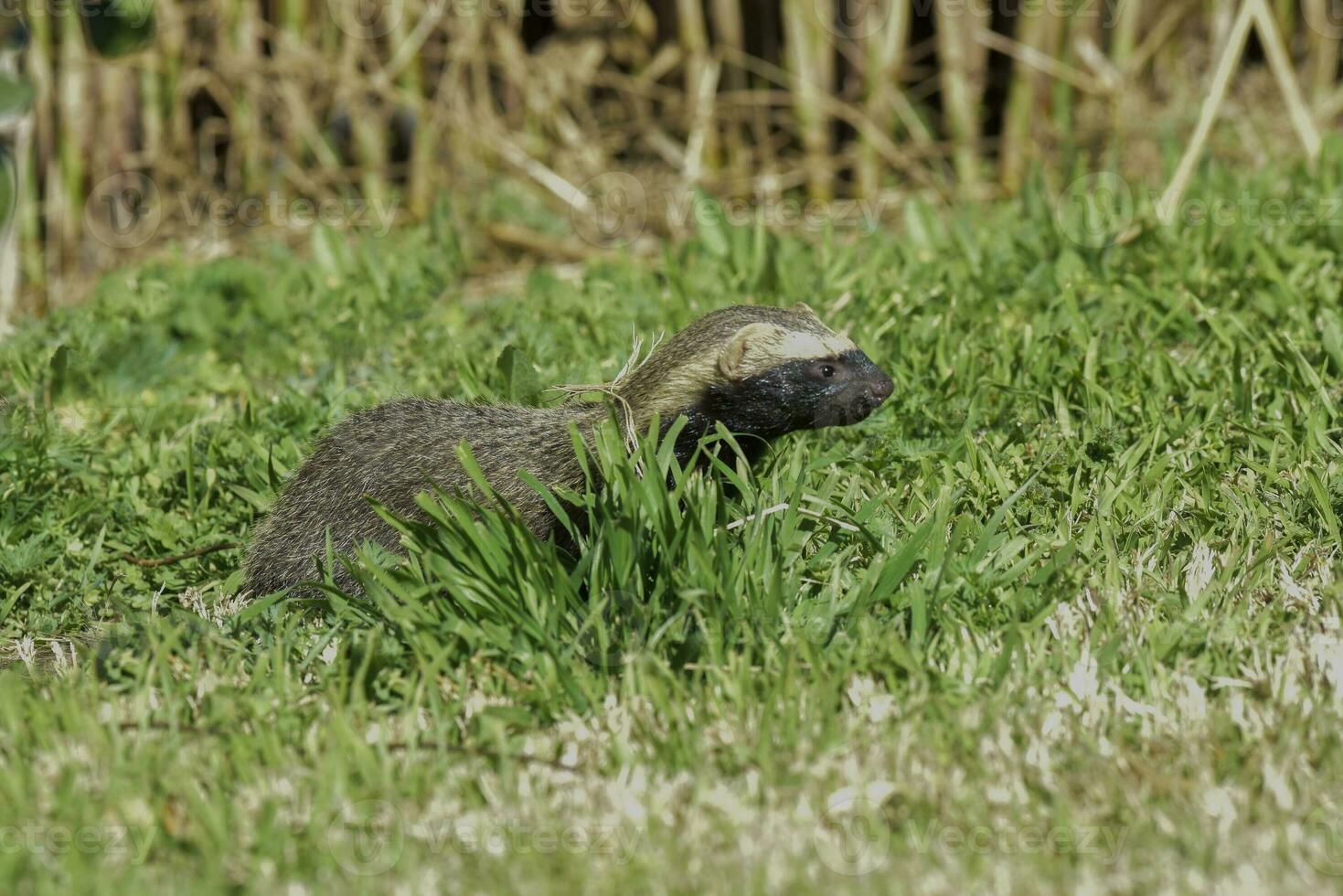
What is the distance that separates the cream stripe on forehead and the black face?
0.02m

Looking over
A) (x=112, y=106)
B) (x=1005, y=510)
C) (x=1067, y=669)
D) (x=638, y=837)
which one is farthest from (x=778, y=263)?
(x=112, y=106)

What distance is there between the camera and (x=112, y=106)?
962cm

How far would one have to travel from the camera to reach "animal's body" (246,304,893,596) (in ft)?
16.1

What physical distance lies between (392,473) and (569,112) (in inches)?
233

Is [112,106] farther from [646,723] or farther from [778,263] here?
[646,723]

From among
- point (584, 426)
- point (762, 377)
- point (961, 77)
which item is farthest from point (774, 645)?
point (961, 77)

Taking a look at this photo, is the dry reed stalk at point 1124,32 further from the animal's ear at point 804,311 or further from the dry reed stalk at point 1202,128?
the animal's ear at point 804,311

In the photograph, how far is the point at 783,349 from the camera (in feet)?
16.1

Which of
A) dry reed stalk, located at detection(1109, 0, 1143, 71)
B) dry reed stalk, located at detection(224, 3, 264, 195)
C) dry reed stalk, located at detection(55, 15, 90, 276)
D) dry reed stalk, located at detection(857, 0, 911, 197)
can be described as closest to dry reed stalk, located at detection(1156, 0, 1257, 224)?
dry reed stalk, located at detection(1109, 0, 1143, 71)

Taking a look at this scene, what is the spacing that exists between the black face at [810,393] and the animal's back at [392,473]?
52 centimetres

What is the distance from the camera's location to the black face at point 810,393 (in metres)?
4.90

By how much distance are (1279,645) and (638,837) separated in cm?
178

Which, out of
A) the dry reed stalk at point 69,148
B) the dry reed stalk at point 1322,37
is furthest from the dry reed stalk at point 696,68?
the dry reed stalk at point 1322,37

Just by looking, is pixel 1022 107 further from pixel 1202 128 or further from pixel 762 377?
pixel 762 377
